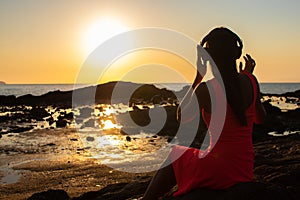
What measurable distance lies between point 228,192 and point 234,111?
2.74ft

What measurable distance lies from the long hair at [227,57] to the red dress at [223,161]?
0.13 metres

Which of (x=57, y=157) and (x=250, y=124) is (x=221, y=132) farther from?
(x=57, y=157)

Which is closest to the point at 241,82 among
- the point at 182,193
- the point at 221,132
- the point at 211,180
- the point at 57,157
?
the point at 221,132

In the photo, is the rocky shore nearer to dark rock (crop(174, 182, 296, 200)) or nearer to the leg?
dark rock (crop(174, 182, 296, 200))

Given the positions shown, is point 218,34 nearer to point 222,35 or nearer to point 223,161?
point 222,35

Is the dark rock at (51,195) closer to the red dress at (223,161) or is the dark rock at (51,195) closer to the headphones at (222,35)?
the red dress at (223,161)

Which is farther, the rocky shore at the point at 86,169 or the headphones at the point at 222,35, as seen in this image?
the rocky shore at the point at 86,169

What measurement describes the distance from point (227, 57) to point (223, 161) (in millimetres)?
1005

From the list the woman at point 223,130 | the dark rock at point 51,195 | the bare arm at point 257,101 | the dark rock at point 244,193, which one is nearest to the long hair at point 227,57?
the woman at point 223,130

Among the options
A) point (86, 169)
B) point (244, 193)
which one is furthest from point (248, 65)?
point (86, 169)

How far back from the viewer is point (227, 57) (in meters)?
4.00

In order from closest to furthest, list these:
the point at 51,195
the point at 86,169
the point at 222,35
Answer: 1. the point at 222,35
2. the point at 51,195
3. the point at 86,169

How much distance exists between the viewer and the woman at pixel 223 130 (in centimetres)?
400

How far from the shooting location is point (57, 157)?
13555 millimetres
